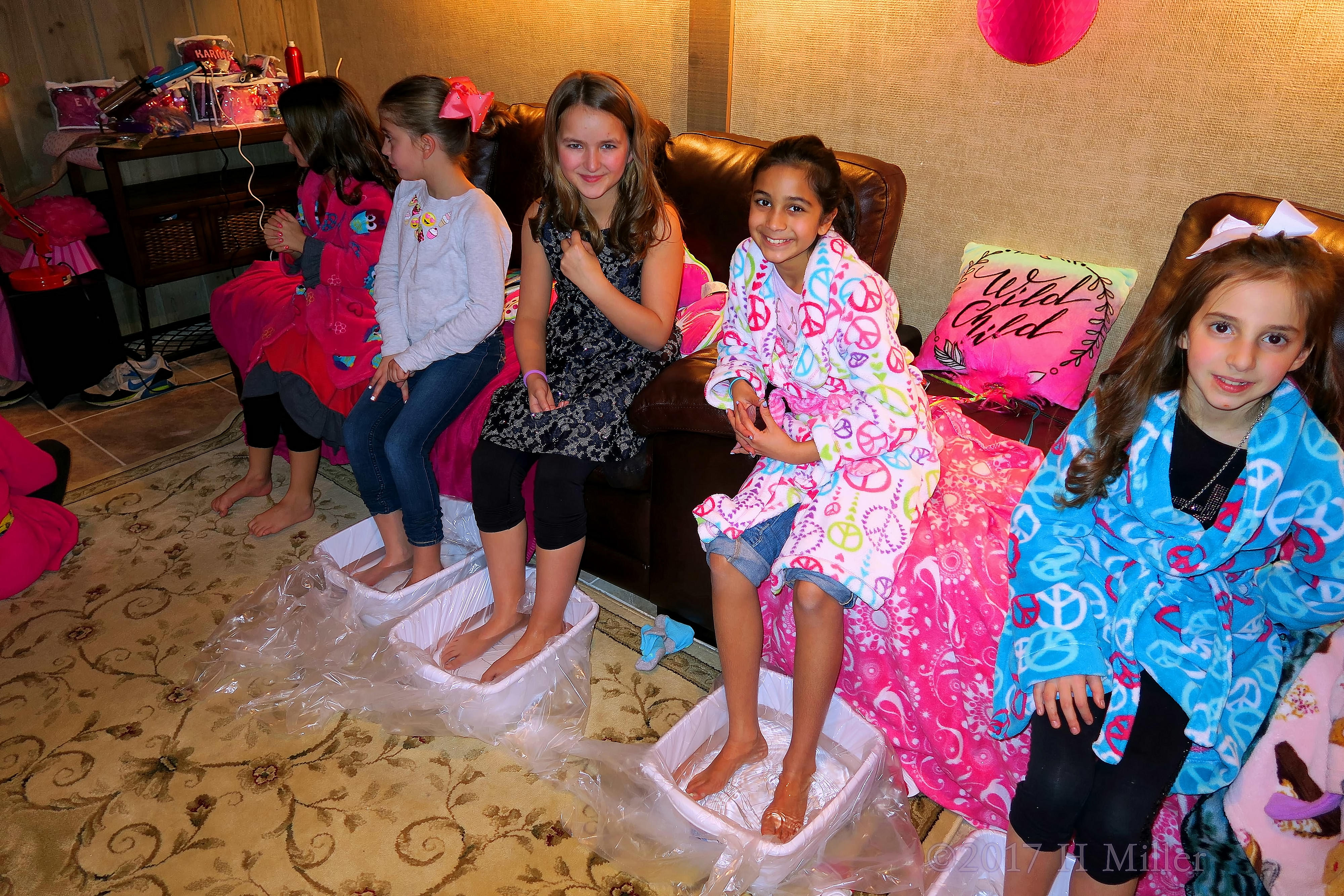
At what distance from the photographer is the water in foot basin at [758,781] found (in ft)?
5.24

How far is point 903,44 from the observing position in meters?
2.28

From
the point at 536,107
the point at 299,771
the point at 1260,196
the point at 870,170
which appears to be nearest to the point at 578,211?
the point at 870,170

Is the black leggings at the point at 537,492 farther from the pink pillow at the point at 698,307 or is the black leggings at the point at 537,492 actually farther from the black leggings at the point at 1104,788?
the black leggings at the point at 1104,788

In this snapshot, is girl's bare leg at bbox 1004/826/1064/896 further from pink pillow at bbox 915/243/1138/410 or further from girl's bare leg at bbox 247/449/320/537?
girl's bare leg at bbox 247/449/320/537

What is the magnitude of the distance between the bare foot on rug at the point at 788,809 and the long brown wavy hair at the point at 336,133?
172cm

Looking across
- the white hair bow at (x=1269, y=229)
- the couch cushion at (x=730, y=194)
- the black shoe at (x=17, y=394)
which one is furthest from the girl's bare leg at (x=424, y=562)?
the black shoe at (x=17, y=394)

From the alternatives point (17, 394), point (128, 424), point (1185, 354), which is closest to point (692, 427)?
point (1185, 354)

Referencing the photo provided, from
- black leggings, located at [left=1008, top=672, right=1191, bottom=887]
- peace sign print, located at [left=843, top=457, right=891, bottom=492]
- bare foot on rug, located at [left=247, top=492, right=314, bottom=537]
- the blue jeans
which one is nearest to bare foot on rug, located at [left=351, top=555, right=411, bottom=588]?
the blue jeans

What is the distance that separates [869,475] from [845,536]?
125mm

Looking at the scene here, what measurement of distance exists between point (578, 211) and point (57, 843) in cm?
153

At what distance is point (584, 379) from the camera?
194 centimetres

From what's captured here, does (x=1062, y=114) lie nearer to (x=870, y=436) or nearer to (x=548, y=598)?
(x=870, y=436)

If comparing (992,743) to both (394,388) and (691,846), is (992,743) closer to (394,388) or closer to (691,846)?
(691,846)

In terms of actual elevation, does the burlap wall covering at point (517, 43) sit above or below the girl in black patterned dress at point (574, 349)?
above
